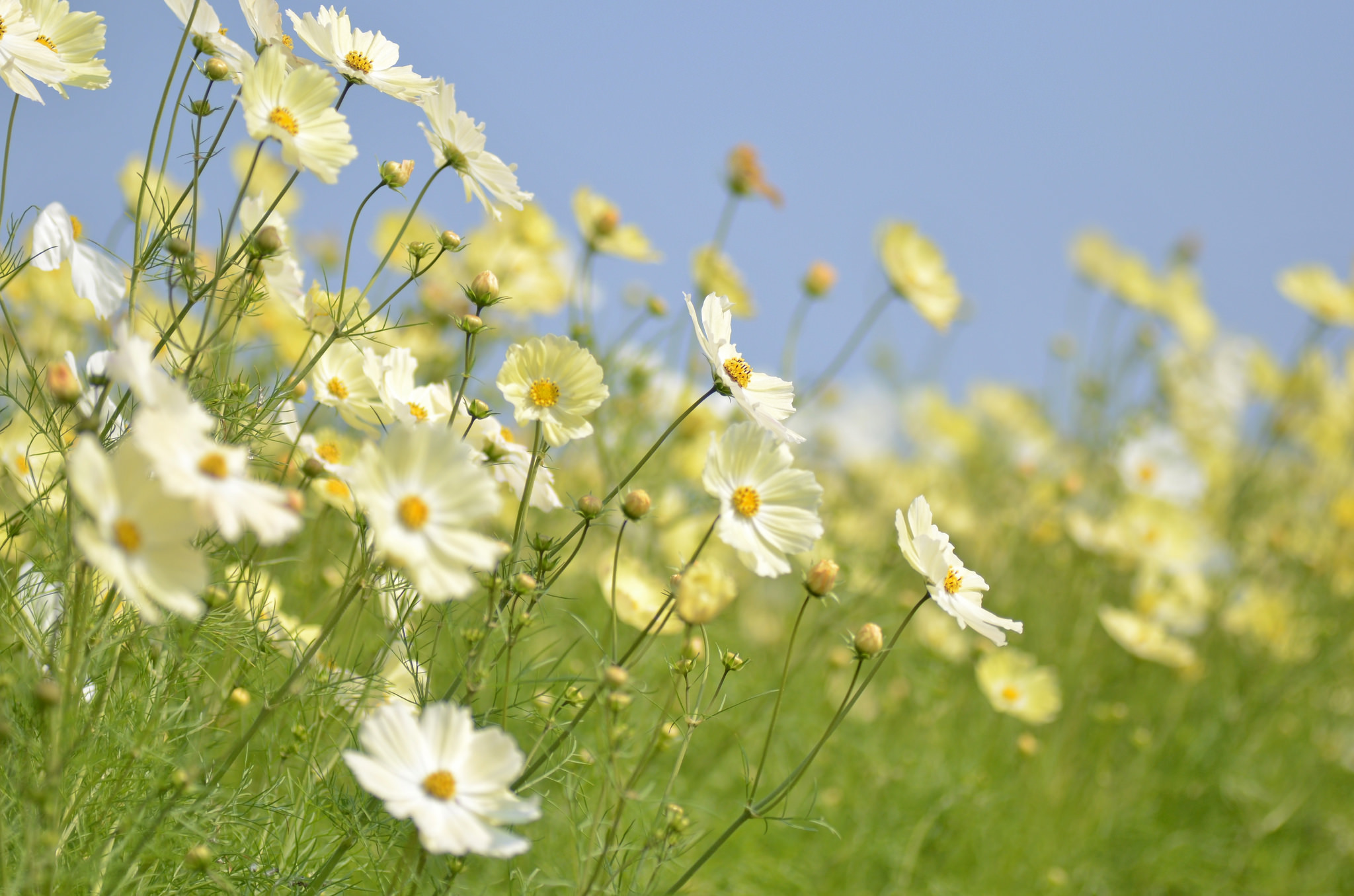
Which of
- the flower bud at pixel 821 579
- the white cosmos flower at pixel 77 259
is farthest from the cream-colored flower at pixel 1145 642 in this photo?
the white cosmos flower at pixel 77 259

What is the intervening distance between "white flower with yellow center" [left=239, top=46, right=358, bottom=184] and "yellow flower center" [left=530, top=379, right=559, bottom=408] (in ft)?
0.80

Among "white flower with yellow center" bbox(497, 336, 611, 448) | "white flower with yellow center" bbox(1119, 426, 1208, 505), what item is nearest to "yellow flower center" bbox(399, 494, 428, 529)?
"white flower with yellow center" bbox(497, 336, 611, 448)

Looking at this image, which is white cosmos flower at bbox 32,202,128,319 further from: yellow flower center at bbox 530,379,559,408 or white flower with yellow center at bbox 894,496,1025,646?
white flower with yellow center at bbox 894,496,1025,646

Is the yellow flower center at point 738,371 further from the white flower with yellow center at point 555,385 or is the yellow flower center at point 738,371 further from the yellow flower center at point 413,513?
the yellow flower center at point 413,513

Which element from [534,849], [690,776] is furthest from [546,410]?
[690,776]

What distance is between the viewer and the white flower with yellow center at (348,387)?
0.94 m

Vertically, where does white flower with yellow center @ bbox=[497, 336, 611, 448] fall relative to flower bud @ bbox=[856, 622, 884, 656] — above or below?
above

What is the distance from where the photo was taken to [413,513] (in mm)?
623

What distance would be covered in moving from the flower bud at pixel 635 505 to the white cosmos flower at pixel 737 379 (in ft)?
0.39

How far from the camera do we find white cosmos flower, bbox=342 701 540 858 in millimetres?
629

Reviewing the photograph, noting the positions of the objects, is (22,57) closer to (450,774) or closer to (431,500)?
(431,500)

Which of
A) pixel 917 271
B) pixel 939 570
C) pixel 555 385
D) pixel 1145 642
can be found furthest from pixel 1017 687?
pixel 555 385

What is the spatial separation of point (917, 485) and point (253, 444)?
99.6 inches

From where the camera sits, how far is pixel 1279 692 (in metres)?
2.18
